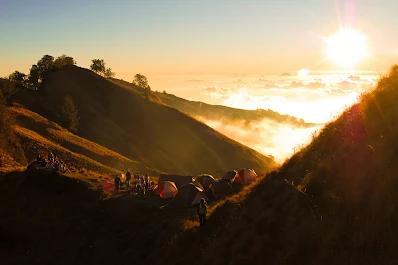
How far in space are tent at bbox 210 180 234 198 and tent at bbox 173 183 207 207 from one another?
2263 mm

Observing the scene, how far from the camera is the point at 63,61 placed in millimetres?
134375

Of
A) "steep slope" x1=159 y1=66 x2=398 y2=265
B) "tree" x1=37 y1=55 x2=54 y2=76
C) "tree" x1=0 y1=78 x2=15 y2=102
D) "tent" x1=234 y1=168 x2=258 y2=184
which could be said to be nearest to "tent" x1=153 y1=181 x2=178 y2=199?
"tent" x1=234 y1=168 x2=258 y2=184

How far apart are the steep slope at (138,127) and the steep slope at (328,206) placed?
87127mm

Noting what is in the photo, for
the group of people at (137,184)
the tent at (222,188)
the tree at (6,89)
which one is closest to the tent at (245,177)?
the tent at (222,188)

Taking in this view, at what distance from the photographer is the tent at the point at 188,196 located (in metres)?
31.2

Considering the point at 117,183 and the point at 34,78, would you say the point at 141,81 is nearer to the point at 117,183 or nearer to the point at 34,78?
the point at 34,78

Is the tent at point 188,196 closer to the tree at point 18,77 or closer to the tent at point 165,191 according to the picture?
the tent at point 165,191

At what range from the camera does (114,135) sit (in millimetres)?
110625

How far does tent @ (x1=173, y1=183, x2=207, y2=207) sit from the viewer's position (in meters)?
31.2

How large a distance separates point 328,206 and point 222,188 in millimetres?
22469

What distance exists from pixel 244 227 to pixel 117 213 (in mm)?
16924

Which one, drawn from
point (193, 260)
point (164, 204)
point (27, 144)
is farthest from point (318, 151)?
point (27, 144)

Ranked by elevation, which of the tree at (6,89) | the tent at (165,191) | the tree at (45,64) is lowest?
the tent at (165,191)

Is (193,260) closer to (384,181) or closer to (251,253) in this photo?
(251,253)
